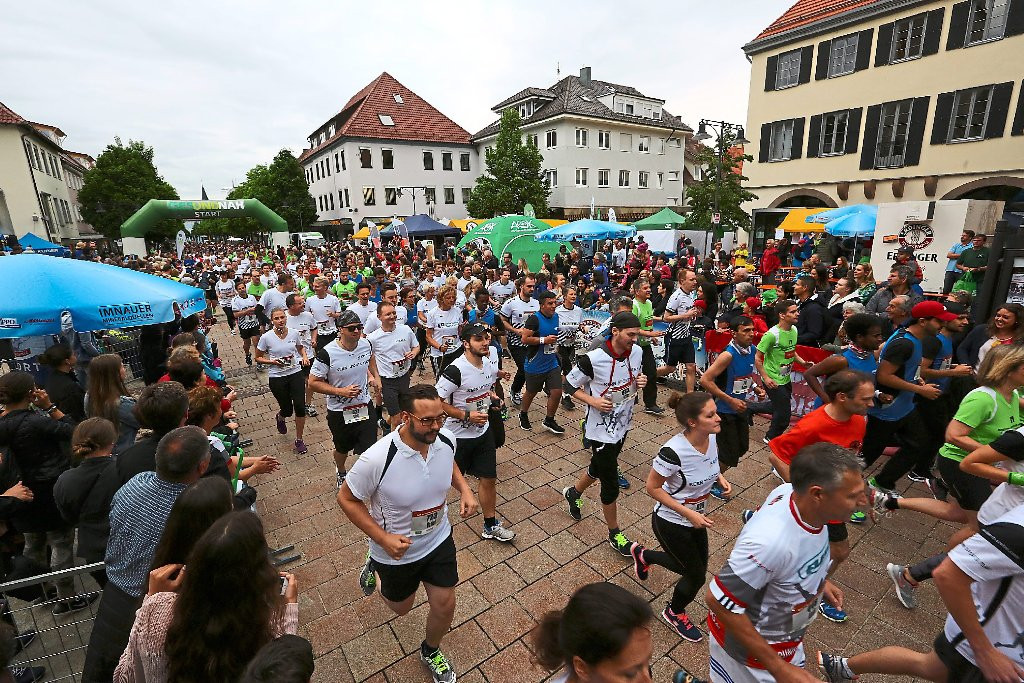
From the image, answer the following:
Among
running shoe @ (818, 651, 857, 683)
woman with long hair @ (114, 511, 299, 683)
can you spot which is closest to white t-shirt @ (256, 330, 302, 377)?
woman with long hair @ (114, 511, 299, 683)

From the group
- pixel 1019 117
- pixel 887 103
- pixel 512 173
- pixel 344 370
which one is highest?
pixel 887 103

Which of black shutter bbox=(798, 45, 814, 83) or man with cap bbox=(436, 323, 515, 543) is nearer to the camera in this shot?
man with cap bbox=(436, 323, 515, 543)

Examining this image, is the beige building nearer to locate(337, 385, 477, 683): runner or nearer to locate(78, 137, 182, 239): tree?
locate(337, 385, 477, 683): runner

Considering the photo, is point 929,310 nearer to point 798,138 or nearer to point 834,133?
point 834,133

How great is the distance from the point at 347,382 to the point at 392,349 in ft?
2.88

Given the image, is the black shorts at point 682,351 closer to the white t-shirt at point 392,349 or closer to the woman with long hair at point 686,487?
the white t-shirt at point 392,349

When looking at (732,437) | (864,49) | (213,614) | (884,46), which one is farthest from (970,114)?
(213,614)

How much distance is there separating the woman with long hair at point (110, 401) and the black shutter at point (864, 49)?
2723 centimetres

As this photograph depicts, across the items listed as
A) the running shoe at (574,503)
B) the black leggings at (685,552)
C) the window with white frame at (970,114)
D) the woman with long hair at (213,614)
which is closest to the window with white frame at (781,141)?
the window with white frame at (970,114)

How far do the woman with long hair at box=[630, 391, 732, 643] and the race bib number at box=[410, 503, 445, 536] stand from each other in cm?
150

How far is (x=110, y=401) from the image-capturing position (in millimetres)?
4227

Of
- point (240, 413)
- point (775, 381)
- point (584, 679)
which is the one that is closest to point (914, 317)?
point (775, 381)

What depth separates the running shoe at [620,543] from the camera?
4.40 m

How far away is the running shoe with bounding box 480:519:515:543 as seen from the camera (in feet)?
15.2
